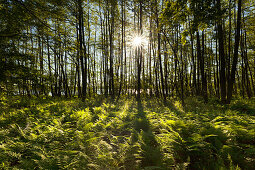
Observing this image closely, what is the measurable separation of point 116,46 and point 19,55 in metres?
16.3

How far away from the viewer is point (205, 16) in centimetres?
575

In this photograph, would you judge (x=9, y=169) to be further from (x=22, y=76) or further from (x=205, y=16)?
(x=205, y=16)

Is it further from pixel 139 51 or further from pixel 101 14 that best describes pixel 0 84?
pixel 101 14

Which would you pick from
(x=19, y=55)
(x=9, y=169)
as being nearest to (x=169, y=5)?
(x=19, y=55)

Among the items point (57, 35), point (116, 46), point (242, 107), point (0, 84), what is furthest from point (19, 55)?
point (116, 46)

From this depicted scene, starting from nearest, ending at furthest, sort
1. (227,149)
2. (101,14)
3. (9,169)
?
(9,169), (227,149), (101,14)

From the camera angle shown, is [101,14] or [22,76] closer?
[22,76]

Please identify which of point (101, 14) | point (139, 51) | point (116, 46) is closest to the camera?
point (139, 51)

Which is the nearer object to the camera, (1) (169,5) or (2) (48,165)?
(2) (48,165)

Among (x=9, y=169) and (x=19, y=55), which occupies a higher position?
(x=19, y=55)

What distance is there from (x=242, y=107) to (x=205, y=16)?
699 cm

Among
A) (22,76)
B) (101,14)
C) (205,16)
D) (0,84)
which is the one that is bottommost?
(0,84)

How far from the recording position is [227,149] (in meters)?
2.52

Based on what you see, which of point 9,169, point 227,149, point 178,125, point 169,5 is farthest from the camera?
point 169,5
